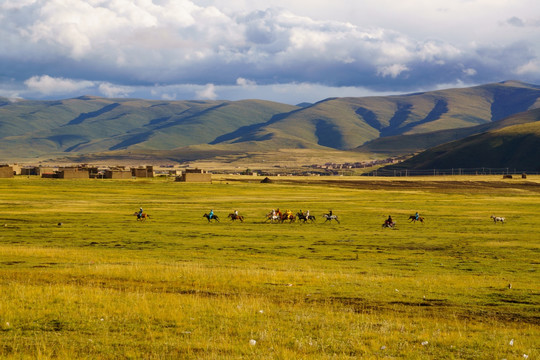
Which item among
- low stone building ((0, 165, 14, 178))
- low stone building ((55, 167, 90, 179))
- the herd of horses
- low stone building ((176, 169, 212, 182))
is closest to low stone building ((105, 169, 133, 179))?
low stone building ((55, 167, 90, 179))

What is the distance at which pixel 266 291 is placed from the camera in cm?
2620

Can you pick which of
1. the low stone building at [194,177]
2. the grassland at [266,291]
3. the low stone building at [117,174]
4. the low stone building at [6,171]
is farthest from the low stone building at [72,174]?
the grassland at [266,291]

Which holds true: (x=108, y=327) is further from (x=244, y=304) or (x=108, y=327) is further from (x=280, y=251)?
(x=280, y=251)

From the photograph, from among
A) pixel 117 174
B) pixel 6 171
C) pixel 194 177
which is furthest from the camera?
pixel 117 174

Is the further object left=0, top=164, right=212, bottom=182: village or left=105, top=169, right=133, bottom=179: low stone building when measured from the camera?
left=105, top=169, right=133, bottom=179: low stone building

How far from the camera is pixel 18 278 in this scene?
93.0ft

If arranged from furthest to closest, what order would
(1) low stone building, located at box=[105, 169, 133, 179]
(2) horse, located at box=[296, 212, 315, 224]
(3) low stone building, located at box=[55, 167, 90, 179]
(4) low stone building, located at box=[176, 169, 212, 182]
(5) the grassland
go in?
(1) low stone building, located at box=[105, 169, 133, 179], (4) low stone building, located at box=[176, 169, 212, 182], (3) low stone building, located at box=[55, 167, 90, 179], (2) horse, located at box=[296, 212, 315, 224], (5) the grassland

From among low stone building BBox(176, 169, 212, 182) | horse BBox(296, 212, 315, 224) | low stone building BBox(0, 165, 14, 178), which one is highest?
low stone building BBox(0, 165, 14, 178)

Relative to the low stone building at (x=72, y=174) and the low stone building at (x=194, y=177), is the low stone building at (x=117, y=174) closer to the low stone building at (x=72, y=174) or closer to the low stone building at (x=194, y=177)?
the low stone building at (x=72, y=174)

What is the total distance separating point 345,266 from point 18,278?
1677cm

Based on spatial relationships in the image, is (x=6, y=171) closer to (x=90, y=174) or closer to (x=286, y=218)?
(x=90, y=174)

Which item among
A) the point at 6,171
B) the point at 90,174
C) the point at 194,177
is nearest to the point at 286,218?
the point at 194,177

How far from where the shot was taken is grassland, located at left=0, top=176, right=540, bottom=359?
17297mm

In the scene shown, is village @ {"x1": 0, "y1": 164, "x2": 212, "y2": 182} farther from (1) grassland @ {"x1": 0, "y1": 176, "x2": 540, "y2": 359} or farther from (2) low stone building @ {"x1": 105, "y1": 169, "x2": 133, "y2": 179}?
(1) grassland @ {"x1": 0, "y1": 176, "x2": 540, "y2": 359}
